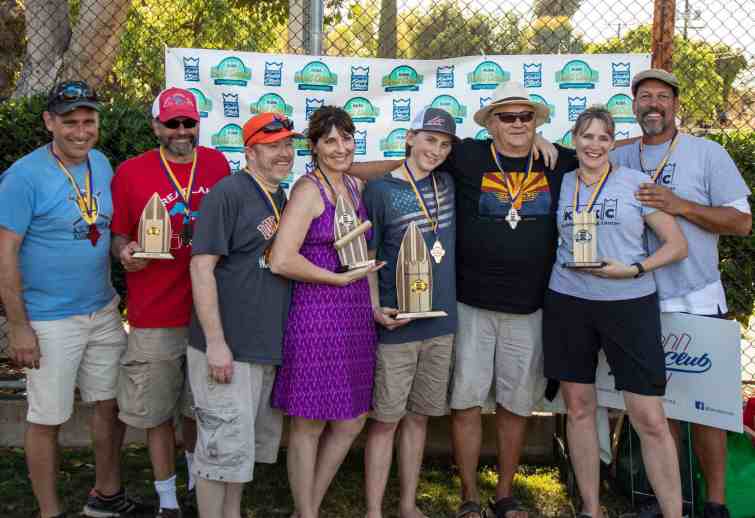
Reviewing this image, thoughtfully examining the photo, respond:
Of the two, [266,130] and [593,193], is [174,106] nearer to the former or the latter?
[266,130]

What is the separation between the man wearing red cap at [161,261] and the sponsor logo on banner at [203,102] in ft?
3.77

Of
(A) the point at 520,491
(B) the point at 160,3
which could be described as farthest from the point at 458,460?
(B) the point at 160,3

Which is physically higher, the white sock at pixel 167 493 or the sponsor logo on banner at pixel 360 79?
the sponsor logo on banner at pixel 360 79

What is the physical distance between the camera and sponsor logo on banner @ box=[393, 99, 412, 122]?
530 centimetres

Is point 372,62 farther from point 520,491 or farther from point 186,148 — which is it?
point 520,491

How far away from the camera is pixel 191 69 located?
5.16m

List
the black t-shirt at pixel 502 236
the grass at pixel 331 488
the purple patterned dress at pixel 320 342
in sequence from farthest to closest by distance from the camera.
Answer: the grass at pixel 331 488
the black t-shirt at pixel 502 236
the purple patterned dress at pixel 320 342

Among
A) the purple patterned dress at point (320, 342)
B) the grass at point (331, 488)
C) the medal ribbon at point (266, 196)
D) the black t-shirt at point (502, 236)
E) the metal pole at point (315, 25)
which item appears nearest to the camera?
the medal ribbon at point (266, 196)

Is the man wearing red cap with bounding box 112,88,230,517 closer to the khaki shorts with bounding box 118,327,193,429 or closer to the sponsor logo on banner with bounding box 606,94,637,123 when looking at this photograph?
the khaki shorts with bounding box 118,327,193,429

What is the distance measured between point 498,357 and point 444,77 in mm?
2107

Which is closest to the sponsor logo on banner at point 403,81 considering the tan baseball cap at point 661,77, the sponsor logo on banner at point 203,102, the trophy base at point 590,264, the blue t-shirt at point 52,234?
the sponsor logo on banner at point 203,102

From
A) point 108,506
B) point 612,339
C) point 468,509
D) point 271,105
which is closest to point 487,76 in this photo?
point 271,105

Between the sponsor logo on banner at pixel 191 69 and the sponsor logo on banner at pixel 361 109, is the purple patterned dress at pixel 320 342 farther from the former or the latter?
the sponsor logo on banner at pixel 191 69

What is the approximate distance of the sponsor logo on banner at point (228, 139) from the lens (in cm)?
520
